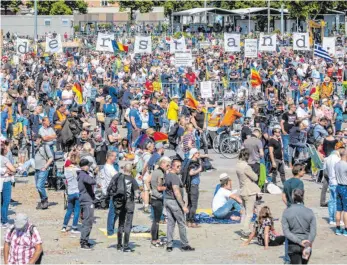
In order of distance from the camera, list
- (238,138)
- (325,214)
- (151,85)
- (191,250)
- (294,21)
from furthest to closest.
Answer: (294,21) → (151,85) → (238,138) → (325,214) → (191,250)

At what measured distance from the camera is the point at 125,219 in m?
14.3

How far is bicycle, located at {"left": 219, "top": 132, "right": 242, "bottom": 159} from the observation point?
23.6 m

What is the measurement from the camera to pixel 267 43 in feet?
129

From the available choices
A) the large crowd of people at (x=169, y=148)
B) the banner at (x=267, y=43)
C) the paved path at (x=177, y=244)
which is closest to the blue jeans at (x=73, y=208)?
the large crowd of people at (x=169, y=148)

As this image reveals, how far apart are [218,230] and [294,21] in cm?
6372

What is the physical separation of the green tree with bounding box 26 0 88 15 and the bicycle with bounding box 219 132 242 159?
65479 millimetres

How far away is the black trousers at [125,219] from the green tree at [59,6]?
244 feet

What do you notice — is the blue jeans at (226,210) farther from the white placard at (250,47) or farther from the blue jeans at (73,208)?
the white placard at (250,47)

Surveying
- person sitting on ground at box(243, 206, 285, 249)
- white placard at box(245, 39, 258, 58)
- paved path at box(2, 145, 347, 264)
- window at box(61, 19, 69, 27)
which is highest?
window at box(61, 19, 69, 27)

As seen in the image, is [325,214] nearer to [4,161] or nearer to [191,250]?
[191,250]

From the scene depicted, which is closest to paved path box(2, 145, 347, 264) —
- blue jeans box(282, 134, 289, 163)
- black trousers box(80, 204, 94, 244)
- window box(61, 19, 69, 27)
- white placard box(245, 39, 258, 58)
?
black trousers box(80, 204, 94, 244)

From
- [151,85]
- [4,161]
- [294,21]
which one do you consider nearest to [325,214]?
[4,161]

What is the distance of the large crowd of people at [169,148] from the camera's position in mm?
14305

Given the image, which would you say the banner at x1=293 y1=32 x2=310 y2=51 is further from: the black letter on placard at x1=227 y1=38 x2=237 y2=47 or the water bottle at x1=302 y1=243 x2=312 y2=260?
the water bottle at x1=302 y1=243 x2=312 y2=260
